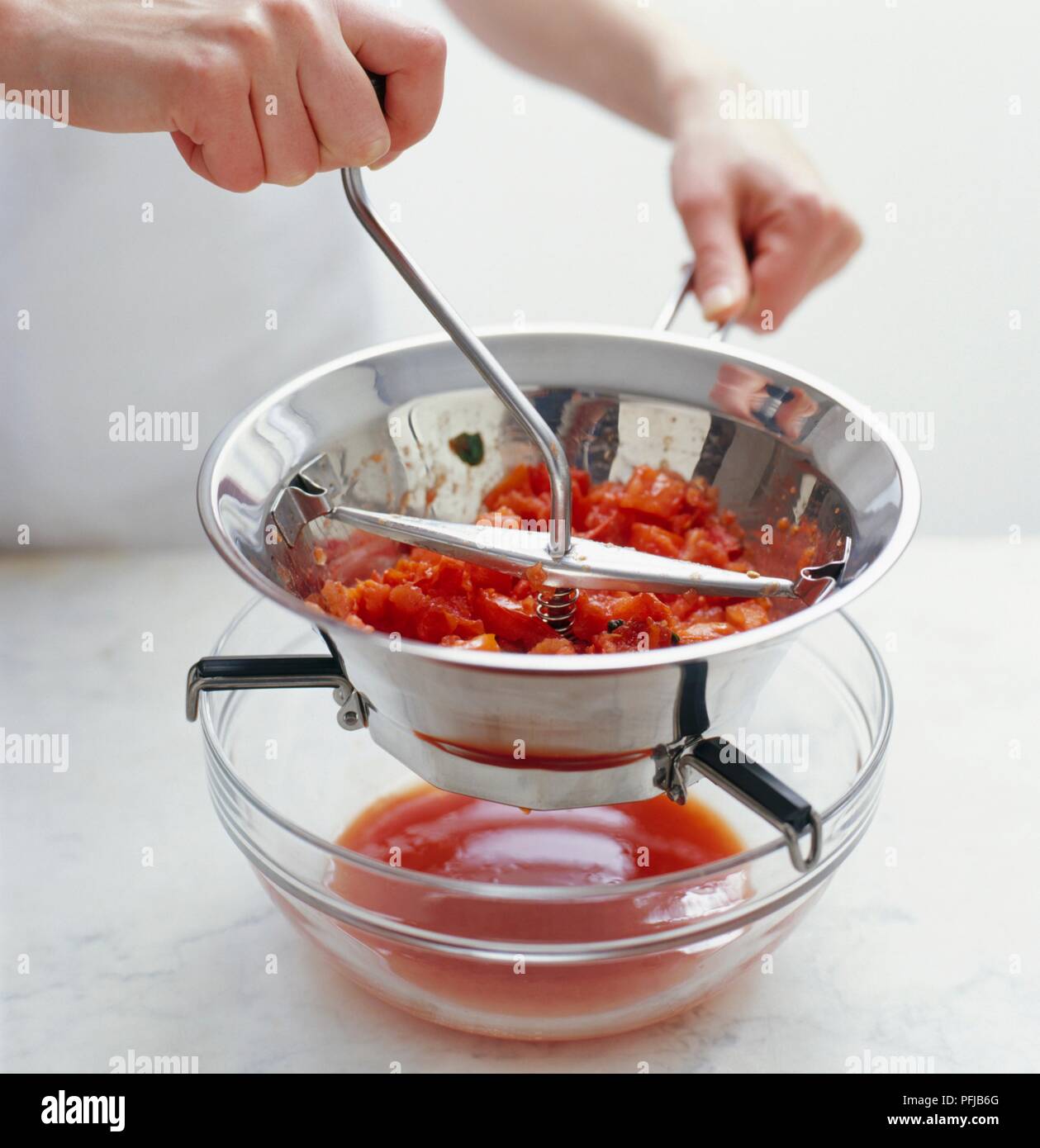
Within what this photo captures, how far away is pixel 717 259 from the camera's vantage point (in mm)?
1292

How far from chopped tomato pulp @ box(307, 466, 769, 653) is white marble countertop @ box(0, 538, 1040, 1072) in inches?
12.5

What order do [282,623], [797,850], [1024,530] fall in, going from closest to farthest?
[797,850]
[282,623]
[1024,530]

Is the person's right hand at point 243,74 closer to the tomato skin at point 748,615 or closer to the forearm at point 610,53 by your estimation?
the tomato skin at point 748,615

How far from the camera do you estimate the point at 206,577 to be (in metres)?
1.65

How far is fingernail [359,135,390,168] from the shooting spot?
0.97m

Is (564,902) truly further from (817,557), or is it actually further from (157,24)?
(157,24)

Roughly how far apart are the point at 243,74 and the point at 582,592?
0.50 metres

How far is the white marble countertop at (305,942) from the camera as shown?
102cm

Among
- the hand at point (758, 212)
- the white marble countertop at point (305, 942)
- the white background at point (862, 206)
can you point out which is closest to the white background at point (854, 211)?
the white background at point (862, 206)

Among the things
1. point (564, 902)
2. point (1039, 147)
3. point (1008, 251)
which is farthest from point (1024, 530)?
point (564, 902)

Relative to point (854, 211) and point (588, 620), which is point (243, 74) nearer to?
point (588, 620)

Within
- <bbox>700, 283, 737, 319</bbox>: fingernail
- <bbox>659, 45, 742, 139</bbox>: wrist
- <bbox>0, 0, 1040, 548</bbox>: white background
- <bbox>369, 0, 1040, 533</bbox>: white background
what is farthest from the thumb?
<bbox>369, 0, 1040, 533</bbox>: white background

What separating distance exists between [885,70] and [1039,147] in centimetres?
38

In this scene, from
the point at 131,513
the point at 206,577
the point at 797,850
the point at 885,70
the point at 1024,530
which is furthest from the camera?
the point at 885,70
